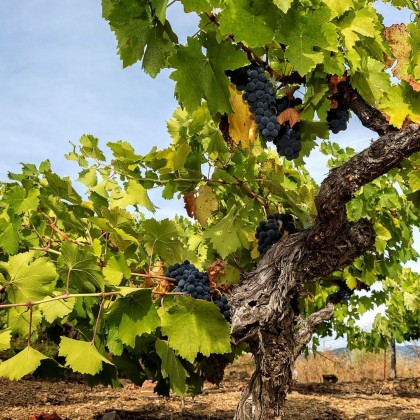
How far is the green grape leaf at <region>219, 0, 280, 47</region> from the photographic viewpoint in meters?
1.95

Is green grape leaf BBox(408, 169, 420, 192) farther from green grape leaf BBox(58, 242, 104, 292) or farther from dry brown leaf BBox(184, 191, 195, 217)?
green grape leaf BBox(58, 242, 104, 292)

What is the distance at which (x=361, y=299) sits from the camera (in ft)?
32.0

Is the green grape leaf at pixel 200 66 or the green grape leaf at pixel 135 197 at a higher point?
the green grape leaf at pixel 200 66

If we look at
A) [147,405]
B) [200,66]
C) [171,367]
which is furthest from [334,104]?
[147,405]

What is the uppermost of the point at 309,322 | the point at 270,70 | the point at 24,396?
the point at 270,70

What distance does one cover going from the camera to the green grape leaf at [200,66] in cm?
219

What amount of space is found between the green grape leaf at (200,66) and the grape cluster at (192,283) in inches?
40.9

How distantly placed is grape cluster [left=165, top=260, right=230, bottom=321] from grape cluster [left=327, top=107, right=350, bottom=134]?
1066 mm

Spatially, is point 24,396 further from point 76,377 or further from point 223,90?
point 223,90

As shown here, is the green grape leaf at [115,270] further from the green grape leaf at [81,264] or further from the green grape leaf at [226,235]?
the green grape leaf at [226,235]

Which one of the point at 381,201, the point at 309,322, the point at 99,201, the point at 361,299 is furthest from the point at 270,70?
the point at 361,299

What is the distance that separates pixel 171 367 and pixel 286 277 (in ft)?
2.66

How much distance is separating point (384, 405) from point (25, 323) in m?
6.41

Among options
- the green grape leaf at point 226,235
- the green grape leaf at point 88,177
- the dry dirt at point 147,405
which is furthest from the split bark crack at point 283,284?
the dry dirt at point 147,405
